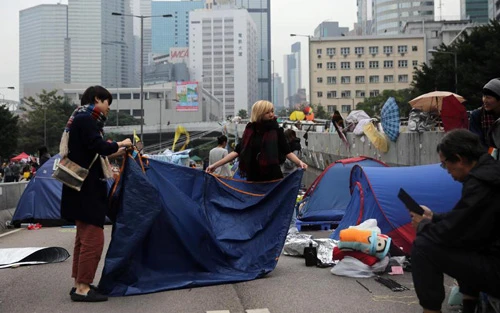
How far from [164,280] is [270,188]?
1.55 meters

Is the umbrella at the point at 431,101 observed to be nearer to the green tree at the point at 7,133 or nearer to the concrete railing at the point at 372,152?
the concrete railing at the point at 372,152

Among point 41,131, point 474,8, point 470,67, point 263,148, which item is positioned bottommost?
point 263,148

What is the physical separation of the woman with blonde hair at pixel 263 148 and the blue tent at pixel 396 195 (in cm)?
130

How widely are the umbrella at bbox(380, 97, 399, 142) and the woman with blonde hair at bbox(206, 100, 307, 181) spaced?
1111cm

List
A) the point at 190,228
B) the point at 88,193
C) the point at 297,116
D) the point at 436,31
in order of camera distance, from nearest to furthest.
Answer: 1. the point at 88,193
2. the point at 190,228
3. the point at 297,116
4. the point at 436,31

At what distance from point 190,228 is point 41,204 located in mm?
8519

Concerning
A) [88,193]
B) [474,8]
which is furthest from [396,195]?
[474,8]

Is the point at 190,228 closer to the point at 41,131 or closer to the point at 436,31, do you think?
the point at 41,131

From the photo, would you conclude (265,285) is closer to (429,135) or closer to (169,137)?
(429,135)

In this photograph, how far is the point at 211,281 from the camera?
6.34 m

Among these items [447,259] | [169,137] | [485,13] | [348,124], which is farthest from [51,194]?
[485,13]

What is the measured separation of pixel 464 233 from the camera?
13.2 ft

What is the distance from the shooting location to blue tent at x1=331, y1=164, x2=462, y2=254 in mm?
7531

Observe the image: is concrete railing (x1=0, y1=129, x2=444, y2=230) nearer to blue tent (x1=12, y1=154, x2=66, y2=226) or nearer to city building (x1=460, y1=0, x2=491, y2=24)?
blue tent (x1=12, y1=154, x2=66, y2=226)
